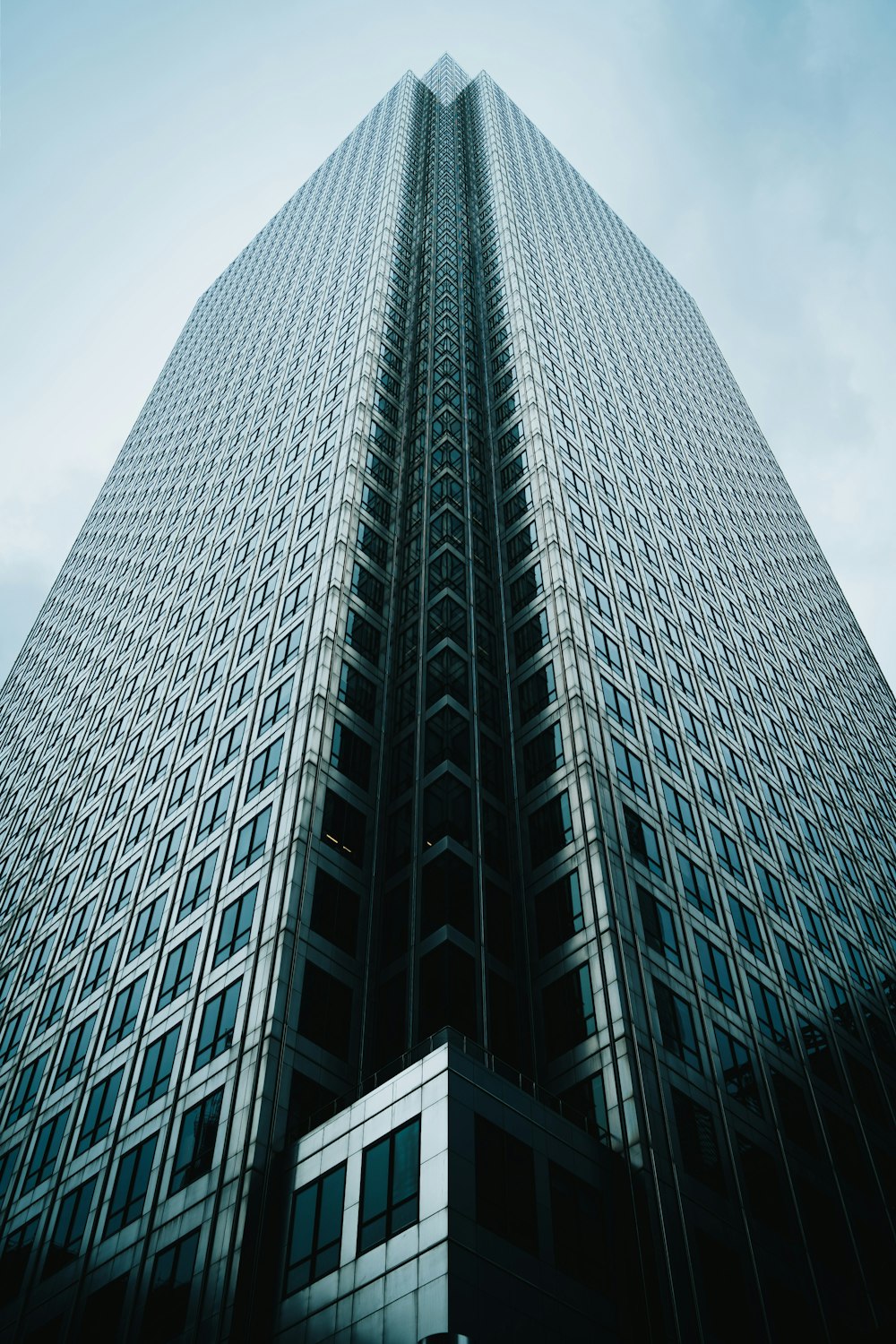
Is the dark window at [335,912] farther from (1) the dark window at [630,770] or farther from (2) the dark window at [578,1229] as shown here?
(1) the dark window at [630,770]

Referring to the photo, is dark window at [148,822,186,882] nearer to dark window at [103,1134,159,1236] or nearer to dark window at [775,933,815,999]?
dark window at [103,1134,159,1236]

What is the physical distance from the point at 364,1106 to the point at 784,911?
2828cm

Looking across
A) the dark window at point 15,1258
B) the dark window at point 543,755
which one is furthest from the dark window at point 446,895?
the dark window at point 15,1258

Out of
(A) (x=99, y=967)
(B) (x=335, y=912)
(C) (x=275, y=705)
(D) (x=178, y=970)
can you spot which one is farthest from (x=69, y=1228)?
(C) (x=275, y=705)

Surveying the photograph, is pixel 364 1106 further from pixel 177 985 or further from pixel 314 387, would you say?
pixel 314 387

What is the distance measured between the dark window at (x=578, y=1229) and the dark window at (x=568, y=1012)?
256 inches

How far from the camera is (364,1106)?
34.4 m

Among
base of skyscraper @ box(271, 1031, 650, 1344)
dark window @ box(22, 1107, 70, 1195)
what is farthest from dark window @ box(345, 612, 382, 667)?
base of skyscraper @ box(271, 1031, 650, 1344)

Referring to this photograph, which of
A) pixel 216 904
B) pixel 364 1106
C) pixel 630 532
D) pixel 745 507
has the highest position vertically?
pixel 745 507

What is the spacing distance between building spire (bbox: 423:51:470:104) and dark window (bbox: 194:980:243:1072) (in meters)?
132

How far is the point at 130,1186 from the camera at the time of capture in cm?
3919

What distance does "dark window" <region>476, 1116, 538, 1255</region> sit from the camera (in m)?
31.1

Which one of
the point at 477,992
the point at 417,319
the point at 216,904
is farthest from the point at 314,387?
the point at 477,992

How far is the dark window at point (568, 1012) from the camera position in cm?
4059
